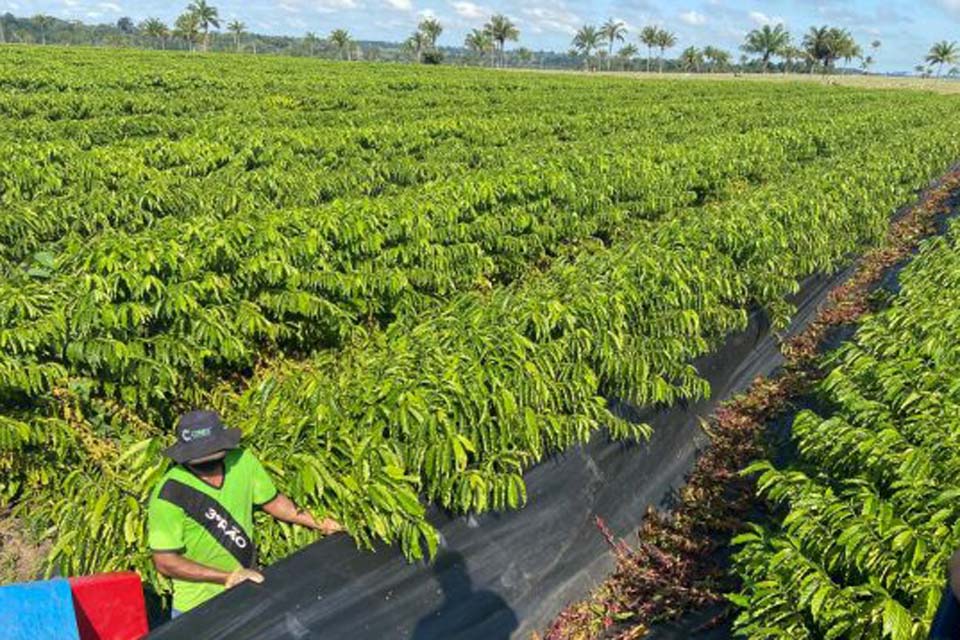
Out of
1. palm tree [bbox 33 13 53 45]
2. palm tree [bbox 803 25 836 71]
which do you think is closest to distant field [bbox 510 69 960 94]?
palm tree [bbox 803 25 836 71]

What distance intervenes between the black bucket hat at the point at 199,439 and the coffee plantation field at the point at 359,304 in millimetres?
432

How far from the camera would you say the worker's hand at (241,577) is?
3152 mm

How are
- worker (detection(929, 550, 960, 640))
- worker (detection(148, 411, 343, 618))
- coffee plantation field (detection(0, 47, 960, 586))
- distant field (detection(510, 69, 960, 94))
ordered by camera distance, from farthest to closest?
distant field (detection(510, 69, 960, 94)), coffee plantation field (detection(0, 47, 960, 586)), worker (detection(148, 411, 343, 618)), worker (detection(929, 550, 960, 640))

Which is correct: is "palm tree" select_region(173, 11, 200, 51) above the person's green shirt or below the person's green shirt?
above

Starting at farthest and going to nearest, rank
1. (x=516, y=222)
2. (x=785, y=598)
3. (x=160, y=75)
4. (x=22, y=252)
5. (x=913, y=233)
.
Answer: (x=160, y=75)
(x=913, y=233)
(x=516, y=222)
(x=22, y=252)
(x=785, y=598)

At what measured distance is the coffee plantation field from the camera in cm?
399

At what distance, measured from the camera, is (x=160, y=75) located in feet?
97.9

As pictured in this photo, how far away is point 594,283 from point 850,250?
7.31 m

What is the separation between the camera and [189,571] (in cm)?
332

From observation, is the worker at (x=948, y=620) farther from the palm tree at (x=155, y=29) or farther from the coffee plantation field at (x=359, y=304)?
the palm tree at (x=155, y=29)

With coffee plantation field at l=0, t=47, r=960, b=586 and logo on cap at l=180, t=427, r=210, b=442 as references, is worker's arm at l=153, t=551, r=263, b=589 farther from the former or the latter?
logo on cap at l=180, t=427, r=210, b=442

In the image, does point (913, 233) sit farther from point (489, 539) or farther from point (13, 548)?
point (13, 548)

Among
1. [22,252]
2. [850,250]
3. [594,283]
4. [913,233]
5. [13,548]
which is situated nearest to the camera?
[13,548]

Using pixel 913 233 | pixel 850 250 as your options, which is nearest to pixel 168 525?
pixel 850 250
